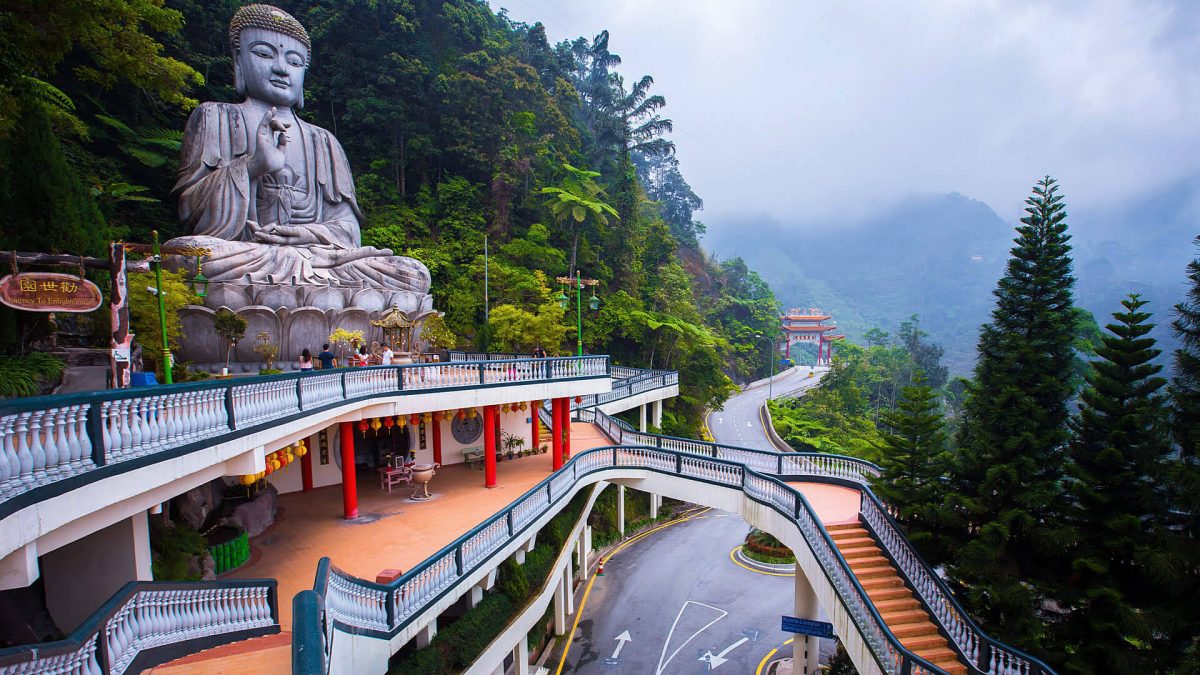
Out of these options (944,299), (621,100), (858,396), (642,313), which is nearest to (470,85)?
(642,313)

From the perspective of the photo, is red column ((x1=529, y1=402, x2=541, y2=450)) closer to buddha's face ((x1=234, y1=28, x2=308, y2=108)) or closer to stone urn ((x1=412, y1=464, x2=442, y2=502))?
stone urn ((x1=412, y1=464, x2=442, y2=502))

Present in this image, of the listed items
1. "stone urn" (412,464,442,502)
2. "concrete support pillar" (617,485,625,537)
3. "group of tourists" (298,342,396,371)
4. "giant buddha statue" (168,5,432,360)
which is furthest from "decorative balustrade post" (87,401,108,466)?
"concrete support pillar" (617,485,625,537)

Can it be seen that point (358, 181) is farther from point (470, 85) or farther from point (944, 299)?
point (944, 299)

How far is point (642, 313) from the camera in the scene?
28.1 m

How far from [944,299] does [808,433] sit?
484ft

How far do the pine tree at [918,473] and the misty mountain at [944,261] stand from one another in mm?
119262

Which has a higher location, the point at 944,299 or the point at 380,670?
the point at 944,299

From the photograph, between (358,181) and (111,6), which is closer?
(111,6)

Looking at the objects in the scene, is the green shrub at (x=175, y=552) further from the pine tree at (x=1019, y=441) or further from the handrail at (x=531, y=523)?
the pine tree at (x=1019, y=441)

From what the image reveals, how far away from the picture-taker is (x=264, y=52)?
2012 centimetres

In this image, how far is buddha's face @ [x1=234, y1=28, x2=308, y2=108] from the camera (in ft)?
65.7

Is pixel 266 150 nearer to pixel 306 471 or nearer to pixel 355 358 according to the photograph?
pixel 355 358

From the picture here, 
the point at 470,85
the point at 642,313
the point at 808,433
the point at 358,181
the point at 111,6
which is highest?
the point at 470,85

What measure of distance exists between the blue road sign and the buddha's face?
2407cm
